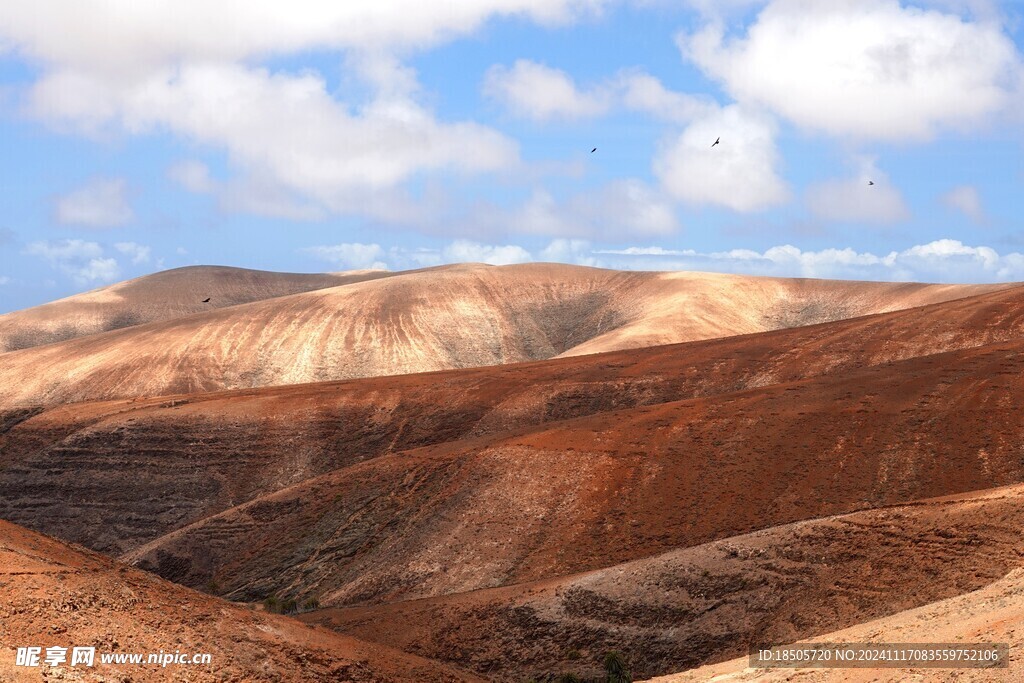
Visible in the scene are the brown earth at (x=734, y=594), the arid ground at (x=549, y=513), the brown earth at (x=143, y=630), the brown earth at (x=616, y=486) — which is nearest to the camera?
the brown earth at (x=143, y=630)

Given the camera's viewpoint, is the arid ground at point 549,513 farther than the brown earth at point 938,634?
Yes

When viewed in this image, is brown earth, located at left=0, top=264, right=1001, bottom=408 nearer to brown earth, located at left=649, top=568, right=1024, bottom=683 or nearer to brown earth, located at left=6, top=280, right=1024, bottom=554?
brown earth, located at left=6, top=280, right=1024, bottom=554

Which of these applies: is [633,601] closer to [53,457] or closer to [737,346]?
[737,346]

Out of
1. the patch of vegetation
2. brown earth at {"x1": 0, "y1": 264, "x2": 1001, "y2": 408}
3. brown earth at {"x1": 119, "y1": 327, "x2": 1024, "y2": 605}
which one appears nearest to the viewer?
the patch of vegetation

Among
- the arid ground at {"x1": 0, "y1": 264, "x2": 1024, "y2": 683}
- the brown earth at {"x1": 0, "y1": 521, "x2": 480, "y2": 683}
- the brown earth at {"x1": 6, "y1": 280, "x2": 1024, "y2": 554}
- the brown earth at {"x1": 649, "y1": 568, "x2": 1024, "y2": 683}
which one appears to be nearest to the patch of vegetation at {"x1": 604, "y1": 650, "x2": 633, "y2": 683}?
the arid ground at {"x1": 0, "y1": 264, "x2": 1024, "y2": 683}

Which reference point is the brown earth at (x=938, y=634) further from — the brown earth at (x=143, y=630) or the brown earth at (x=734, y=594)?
the brown earth at (x=143, y=630)

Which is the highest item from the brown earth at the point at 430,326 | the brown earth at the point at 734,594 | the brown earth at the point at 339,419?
the brown earth at the point at 430,326

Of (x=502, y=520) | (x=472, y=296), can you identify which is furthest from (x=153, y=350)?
(x=502, y=520)

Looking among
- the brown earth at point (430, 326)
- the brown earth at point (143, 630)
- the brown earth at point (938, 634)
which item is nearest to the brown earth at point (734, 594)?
the brown earth at point (938, 634)
